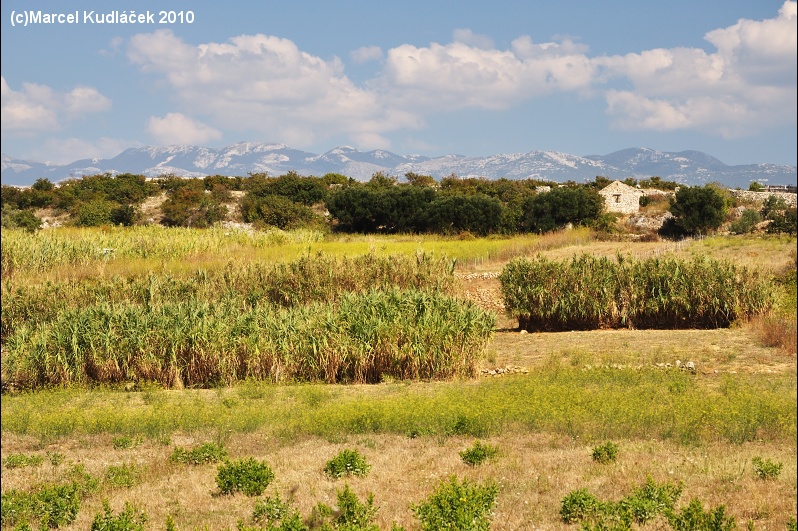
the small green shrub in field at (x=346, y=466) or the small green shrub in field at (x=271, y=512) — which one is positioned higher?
the small green shrub in field at (x=346, y=466)

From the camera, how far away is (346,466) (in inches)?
333

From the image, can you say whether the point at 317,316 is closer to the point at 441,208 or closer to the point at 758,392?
the point at 758,392

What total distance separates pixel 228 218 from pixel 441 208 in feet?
52.5

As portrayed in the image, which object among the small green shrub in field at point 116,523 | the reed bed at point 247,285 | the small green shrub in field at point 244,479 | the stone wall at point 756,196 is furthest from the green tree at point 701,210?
the small green shrub in field at point 116,523

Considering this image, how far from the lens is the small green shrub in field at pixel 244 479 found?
8008 millimetres

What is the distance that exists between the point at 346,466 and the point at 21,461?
4207 millimetres

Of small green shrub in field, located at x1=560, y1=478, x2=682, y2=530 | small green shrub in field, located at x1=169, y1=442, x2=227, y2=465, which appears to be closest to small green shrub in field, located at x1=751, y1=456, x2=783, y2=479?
small green shrub in field, located at x1=560, y1=478, x2=682, y2=530

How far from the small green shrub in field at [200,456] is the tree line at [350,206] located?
36.3 m

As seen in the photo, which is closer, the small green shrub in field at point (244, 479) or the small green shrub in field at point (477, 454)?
the small green shrub in field at point (244, 479)

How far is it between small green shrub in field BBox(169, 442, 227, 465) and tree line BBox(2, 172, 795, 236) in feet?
119

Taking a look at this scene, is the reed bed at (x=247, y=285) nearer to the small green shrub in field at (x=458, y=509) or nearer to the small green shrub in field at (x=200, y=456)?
the small green shrub in field at (x=200, y=456)

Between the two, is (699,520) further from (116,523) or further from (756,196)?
(756,196)

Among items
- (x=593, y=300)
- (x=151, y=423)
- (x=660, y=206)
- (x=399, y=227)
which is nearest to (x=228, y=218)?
(x=399, y=227)

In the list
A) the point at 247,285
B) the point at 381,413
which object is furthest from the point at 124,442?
the point at 247,285
